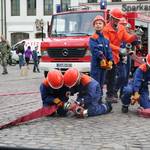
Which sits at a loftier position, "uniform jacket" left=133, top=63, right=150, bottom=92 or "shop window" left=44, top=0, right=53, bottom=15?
"shop window" left=44, top=0, right=53, bottom=15

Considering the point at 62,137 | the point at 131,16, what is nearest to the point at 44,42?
the point at 131,16

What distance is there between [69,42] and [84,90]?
6.89 m

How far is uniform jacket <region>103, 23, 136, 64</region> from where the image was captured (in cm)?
1168

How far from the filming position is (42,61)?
1736 cm

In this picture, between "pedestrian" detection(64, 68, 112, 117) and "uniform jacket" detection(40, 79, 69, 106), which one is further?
"uniform jacket" detection(40, 79, 69, 106)

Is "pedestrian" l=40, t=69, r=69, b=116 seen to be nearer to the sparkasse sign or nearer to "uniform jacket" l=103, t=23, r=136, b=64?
"uniform jacket" l=103, t=23, r=136, b=64

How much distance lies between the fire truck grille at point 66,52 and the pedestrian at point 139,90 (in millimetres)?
6339

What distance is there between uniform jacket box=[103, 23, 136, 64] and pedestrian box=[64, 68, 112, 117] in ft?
6.38

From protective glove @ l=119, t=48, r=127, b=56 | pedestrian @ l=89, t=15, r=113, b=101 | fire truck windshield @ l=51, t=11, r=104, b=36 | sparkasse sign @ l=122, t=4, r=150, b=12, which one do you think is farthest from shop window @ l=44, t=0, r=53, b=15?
pedestrian @ l=89, t=15, r=113, b=101

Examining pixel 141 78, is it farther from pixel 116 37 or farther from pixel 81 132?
pixel 81 132

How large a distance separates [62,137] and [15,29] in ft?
162

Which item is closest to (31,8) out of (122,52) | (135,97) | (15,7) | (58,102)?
(15,7)

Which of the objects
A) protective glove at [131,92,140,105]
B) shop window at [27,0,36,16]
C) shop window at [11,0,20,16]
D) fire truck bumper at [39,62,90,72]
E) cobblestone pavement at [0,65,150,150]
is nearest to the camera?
cobblestone pavement at [0,65,150,150]

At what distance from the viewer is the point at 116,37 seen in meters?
11.8
